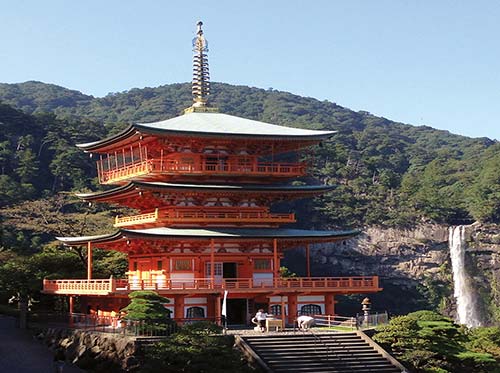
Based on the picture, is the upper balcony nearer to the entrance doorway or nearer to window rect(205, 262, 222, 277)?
window rect(205, 262, 222, 277)

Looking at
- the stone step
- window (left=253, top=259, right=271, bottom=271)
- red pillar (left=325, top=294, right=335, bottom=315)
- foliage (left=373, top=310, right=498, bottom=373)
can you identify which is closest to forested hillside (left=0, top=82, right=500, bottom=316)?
window (left=253, top=259, right=271, bottom=271)

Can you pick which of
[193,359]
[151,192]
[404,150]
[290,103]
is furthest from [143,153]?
[290,103]

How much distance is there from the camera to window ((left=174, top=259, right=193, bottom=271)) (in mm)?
38438

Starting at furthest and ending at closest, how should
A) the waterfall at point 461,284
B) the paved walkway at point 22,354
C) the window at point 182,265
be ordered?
the waterfall at point 461,284 < the window at point 182,265 < the paved walkway at point 22,354

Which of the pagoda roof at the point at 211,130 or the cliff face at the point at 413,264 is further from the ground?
the pagoda roof at the point at 211,130

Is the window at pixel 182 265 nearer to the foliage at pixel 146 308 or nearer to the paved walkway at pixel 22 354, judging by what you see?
the foliage at pixel 146 308

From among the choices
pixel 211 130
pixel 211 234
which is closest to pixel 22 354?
pixel 211 234

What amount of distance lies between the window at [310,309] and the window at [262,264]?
8.70 feet

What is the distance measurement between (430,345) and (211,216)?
12275 mm

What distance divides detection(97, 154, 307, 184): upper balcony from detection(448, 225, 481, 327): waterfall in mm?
50550

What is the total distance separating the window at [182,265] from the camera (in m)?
38.4

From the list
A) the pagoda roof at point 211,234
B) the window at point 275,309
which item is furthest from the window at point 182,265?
the window at point 275,309

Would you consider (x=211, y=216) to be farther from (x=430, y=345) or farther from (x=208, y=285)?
(x=430, y=345)

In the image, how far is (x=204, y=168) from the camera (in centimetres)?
3984
